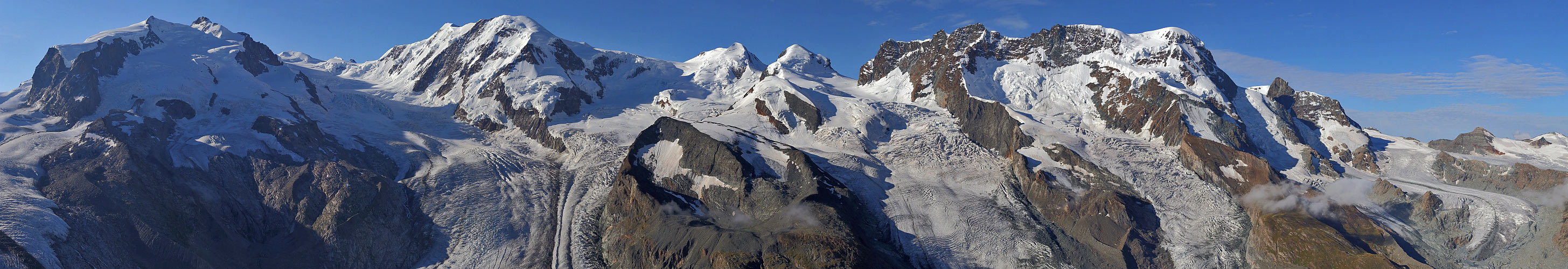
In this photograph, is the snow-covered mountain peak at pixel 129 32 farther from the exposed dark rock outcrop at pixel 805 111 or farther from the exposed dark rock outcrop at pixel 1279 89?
the exposed dark rock outcrop at pixel 1279 89

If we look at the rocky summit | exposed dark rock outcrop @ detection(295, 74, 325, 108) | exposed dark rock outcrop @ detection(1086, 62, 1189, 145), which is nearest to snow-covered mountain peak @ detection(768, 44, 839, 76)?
the rocky summit

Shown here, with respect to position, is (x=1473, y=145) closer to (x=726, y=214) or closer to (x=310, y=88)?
(x=726, y=214)

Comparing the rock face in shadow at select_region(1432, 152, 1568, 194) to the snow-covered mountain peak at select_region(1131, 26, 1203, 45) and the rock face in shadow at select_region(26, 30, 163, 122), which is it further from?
the rock face in shadow at select_region(26, 30, 163, 122)

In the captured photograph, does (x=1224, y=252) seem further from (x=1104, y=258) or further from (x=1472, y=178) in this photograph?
(x=1472, y=178)

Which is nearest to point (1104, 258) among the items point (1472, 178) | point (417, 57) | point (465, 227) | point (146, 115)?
point (1472, 178)

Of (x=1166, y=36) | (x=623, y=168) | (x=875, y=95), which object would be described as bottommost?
(x=623, y=168)

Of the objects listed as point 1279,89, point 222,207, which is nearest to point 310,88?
point 222,207
